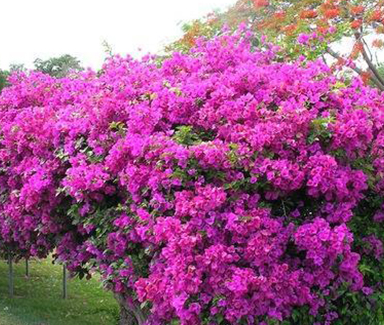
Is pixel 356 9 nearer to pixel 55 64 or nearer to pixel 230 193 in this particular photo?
pixel 230 193

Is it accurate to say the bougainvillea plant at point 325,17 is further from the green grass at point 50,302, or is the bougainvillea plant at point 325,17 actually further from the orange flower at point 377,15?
the green grass at point 50,302

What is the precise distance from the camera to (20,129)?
4.88 metres

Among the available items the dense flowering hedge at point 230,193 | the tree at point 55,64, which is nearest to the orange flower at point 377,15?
the dense flowering hedge at point 230,193

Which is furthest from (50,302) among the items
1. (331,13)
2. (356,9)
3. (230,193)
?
Answer: (356,9)

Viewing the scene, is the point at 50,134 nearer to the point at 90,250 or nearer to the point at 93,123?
the point at 93,123

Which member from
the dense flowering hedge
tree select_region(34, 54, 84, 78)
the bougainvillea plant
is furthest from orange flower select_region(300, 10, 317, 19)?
tree select_region(34, 54, 84, 78)

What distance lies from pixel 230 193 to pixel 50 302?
6.08 metres

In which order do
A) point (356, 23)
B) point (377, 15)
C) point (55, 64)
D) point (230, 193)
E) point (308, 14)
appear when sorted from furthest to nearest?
point (55, 64)
point (308, 14)
point (377, 15)
point (356, 23)
point (230, 193)

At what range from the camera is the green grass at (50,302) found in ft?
25.0

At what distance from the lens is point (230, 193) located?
3.34 metres

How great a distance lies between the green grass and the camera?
7625 mm

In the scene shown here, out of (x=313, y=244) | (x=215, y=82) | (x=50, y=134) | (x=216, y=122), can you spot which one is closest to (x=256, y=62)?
(x=215, y=82)

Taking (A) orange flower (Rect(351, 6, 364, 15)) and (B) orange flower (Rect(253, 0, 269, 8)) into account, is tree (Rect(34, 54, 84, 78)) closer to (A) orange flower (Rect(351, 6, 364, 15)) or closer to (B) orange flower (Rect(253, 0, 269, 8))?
(B) orange flower (Rect(253, 0, 269, 8))

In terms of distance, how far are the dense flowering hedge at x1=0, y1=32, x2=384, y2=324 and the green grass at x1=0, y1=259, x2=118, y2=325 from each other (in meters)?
3.37
